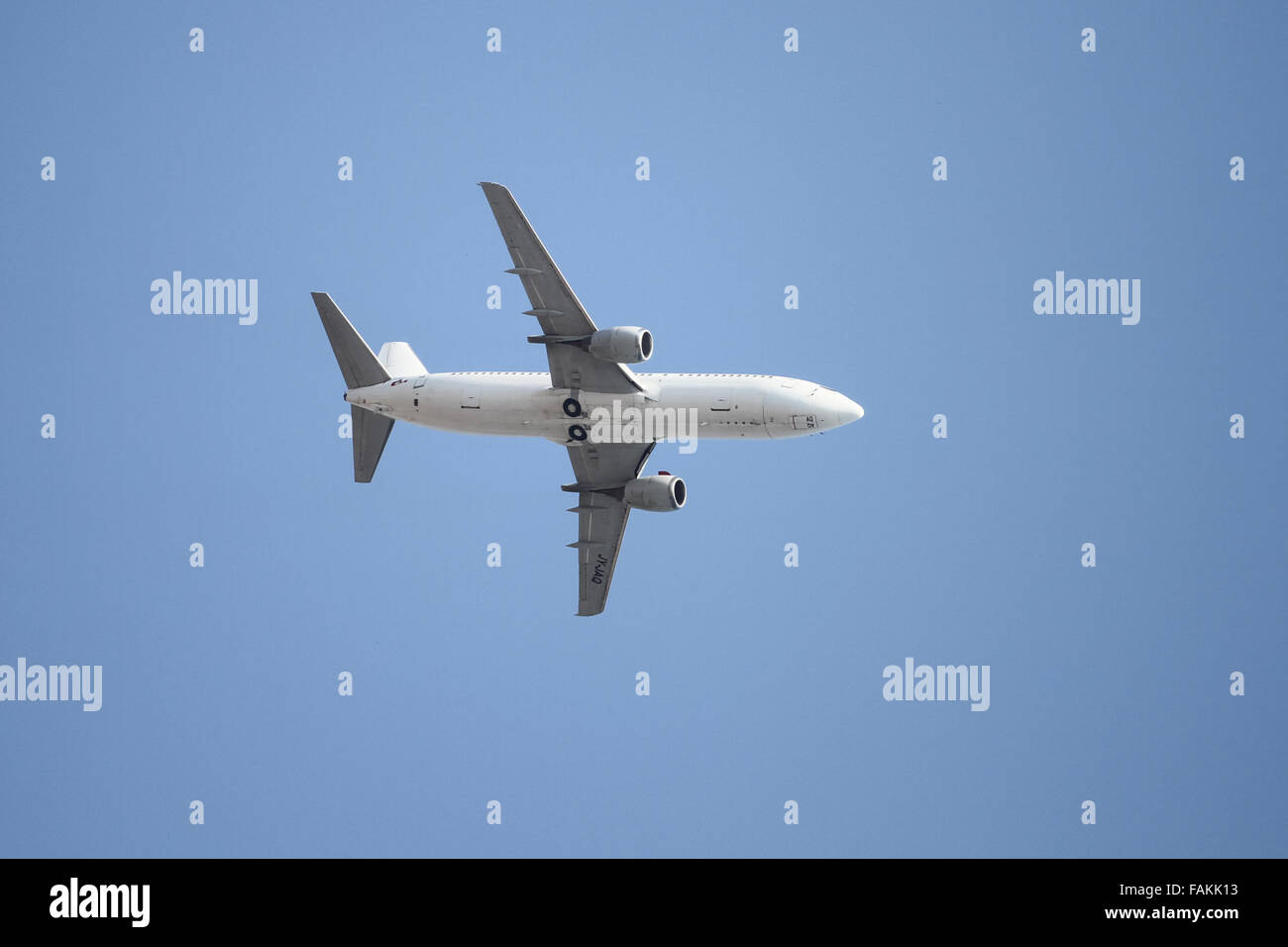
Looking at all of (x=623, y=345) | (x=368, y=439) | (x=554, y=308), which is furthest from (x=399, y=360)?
(x=623, y=345)

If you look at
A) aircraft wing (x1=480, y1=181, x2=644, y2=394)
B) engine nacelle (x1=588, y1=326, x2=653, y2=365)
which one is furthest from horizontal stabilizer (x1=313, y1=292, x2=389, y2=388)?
engine nacelle (x1=588, y1=326, x2=653, y2=365)

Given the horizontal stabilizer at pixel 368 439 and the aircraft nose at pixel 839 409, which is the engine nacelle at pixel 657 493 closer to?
the aircraft nose at pixel 839 409

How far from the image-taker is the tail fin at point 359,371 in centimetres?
6028

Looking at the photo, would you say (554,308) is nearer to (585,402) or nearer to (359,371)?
(585,402)

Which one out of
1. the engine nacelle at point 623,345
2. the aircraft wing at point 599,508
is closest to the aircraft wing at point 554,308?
the engine nacelle at point 623,345

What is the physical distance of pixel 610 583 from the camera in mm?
61562

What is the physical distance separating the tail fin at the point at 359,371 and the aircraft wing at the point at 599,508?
6.18m

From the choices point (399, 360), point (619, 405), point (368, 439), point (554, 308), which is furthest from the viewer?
point (399, 360)

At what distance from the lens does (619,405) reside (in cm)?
5772

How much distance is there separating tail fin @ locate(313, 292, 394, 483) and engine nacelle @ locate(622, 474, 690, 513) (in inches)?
325

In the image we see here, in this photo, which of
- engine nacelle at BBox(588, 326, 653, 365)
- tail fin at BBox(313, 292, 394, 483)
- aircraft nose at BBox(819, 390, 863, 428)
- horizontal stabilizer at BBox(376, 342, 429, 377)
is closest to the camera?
engine nacelle at BBox(588, 326, 653, 365)

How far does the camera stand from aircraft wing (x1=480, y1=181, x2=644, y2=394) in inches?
2194

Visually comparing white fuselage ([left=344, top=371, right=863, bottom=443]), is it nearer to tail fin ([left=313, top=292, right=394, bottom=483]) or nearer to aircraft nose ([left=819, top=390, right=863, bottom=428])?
aircraft nose ([left=819, top=390, right=863, bottom=428])

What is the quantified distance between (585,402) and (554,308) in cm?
302
